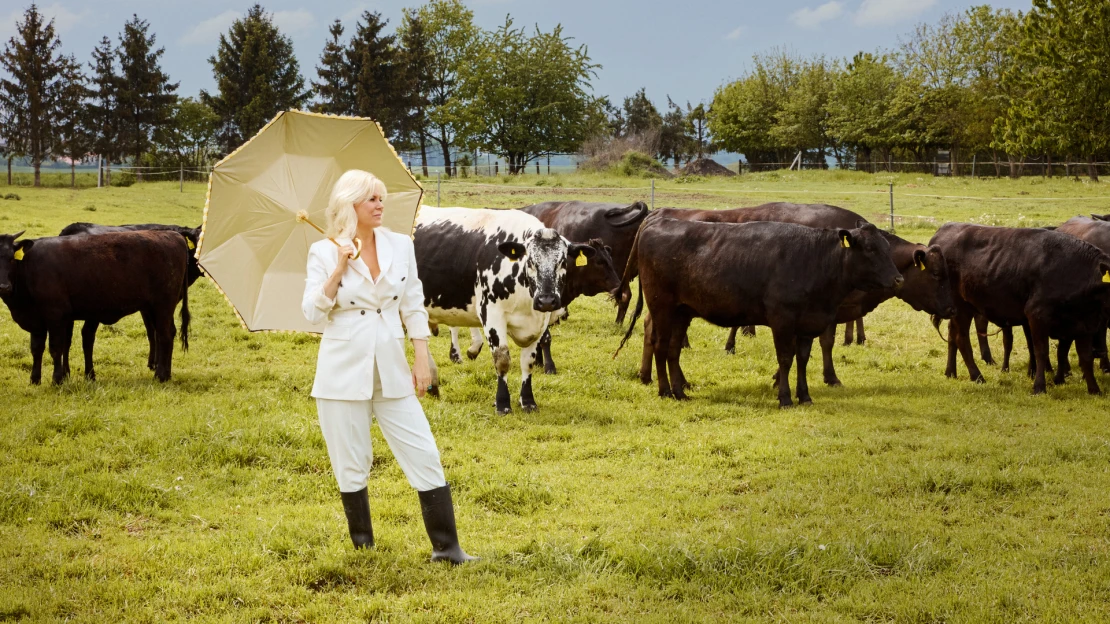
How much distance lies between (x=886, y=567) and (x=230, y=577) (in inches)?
138

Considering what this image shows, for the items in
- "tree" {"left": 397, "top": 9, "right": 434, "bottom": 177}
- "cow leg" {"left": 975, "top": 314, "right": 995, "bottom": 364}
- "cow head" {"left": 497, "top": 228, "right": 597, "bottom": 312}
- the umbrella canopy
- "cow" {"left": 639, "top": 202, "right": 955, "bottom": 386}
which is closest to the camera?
the umbrella canopy

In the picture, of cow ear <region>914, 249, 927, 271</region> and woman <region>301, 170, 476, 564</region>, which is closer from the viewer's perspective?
woman <region>301, 170, 476, 564</region>

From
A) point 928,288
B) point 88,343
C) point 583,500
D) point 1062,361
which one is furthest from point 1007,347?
point 88,343

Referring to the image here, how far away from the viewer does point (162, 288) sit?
399 inches

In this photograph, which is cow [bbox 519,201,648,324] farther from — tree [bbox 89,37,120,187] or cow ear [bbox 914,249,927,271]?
tree [bbox 89,37,120,187]

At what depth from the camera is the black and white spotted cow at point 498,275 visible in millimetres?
8945

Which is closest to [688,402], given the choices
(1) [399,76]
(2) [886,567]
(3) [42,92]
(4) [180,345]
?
(2) [886,567]

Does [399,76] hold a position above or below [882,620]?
above

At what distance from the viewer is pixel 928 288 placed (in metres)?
10.5

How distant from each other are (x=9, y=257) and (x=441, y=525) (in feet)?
20.9

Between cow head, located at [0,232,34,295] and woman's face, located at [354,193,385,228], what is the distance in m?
5.84

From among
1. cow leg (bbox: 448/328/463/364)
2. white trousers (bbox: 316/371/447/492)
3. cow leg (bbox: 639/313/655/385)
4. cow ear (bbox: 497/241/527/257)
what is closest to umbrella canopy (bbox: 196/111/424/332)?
cow ear (bbox: 497/241/527/257)

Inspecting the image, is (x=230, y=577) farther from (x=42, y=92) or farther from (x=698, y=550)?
(x=42, y=92)

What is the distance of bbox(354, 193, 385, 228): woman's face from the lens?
16.1ft
